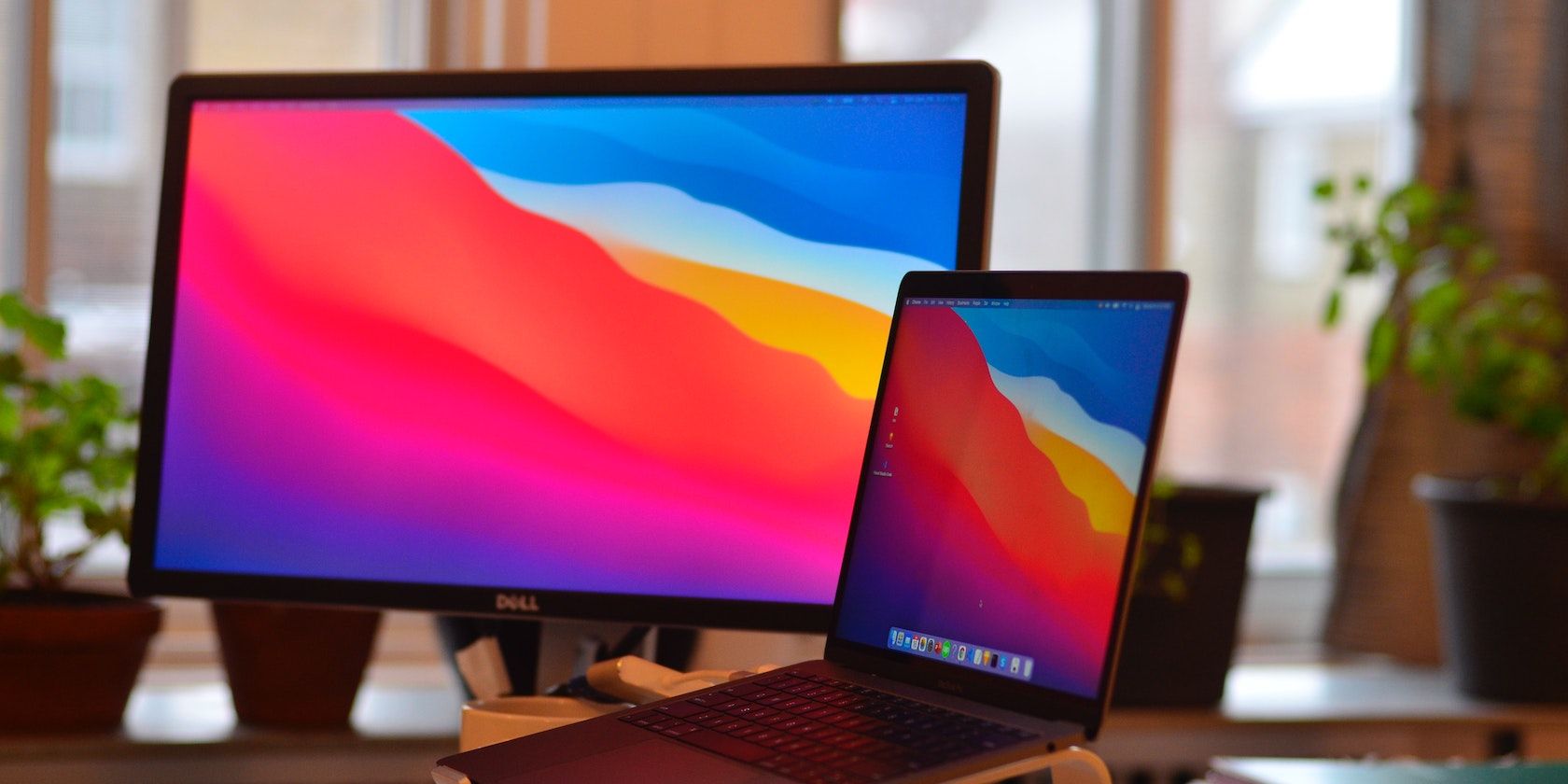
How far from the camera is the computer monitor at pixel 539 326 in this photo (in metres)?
0.92

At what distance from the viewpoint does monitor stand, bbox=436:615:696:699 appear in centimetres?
102

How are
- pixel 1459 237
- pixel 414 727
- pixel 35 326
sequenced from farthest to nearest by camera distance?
pixel 1459 237, pixel 414 727, pixel 35 326

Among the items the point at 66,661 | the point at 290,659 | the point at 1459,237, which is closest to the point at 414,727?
the point at 290,659

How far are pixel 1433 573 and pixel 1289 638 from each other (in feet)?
0.69

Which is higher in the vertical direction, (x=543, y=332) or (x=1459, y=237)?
(x=1459, y=237)

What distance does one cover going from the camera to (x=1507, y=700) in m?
1.50

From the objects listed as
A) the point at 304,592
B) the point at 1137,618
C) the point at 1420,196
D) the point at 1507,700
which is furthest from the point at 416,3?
the point at 1507,700

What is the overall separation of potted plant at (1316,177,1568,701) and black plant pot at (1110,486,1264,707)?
246mm

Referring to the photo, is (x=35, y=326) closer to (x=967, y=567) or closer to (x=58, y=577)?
(x=58, y=577)

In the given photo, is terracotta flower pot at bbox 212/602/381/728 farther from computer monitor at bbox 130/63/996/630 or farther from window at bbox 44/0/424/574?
window at bbox 44/0/424/574

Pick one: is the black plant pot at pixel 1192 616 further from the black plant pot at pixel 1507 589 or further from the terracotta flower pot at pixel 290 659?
the terracotta flower pot at pixel 290 659

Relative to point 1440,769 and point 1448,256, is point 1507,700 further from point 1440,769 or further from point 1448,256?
point 1440,769

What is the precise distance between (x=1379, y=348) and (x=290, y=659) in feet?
3.87

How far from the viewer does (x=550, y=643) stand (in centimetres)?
104
